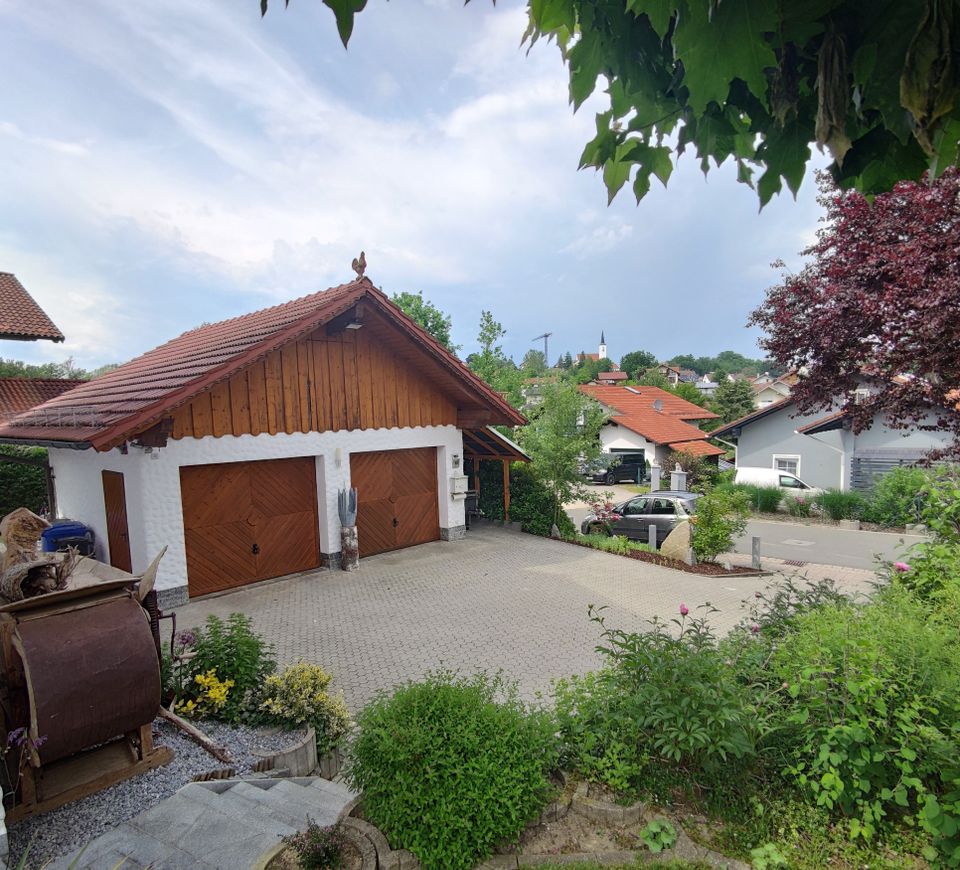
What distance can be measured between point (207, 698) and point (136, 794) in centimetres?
124

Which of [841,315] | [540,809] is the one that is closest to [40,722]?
[540,809]

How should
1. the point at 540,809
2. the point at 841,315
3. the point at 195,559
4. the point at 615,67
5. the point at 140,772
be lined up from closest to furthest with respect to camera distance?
the point at 615,67
the point at 540,809
the point at 140,772
the point at 195,559
the point at 841,315

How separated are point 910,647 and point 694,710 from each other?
1.49 m

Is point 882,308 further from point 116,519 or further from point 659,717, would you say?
point 116,519

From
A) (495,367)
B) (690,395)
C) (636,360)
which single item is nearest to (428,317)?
(495,367)

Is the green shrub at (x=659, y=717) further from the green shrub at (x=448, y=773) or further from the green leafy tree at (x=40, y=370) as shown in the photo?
the green leafy tree at (x=40, y=370)

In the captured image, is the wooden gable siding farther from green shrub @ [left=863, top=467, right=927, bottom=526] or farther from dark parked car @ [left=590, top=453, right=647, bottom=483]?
dark parked car @ [left=590, top=453, right=647, bottom=483]

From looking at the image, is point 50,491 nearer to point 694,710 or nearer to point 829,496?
point 694,710

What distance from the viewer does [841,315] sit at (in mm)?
11102

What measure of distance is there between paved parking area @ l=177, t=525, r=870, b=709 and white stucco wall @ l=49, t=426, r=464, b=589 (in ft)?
3.56

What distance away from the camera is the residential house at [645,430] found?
33.9 metres

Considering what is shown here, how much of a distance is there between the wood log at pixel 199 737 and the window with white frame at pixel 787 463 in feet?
85.6

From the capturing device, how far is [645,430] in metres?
34.3

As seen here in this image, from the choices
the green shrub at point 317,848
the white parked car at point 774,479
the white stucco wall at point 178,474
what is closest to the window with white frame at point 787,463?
the white parked car at point 774,479
